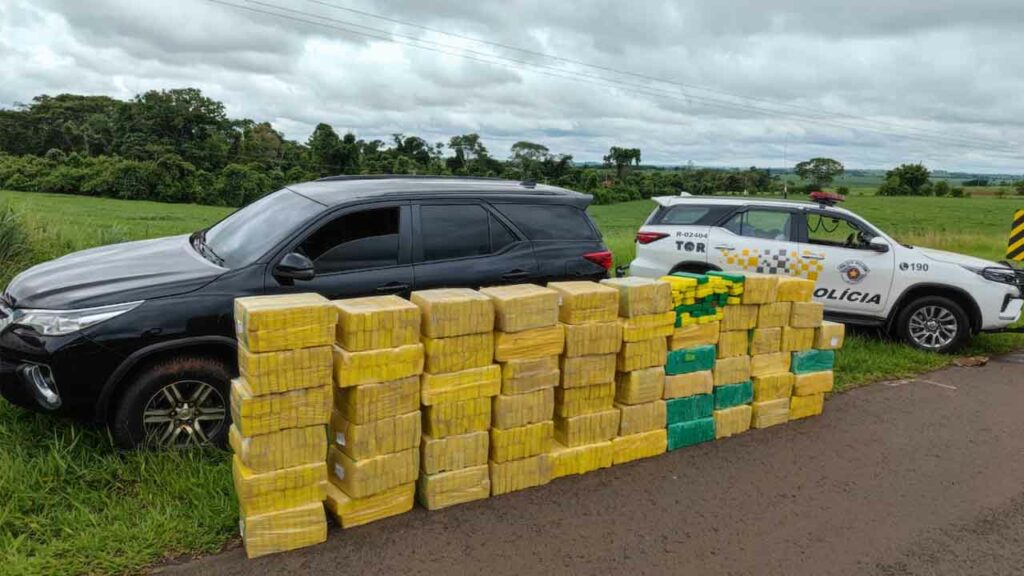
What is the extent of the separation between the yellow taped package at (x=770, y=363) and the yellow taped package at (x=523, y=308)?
2059mm

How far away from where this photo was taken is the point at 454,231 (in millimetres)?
5504


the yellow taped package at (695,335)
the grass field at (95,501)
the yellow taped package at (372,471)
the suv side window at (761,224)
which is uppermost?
the suv side window at (761,224)

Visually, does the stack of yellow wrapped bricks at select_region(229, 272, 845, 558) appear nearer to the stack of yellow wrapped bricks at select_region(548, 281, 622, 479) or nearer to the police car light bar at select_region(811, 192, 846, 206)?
the stack of yellow wrapped bricks at select_region(548, 281, 622, 479)

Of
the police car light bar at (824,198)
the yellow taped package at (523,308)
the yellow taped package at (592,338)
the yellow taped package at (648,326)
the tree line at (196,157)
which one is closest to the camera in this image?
the yellow taped package at (523,308)

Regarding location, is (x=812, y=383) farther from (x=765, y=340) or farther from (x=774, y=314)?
(x=774, y=314)

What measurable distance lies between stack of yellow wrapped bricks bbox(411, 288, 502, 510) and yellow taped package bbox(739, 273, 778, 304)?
228cm

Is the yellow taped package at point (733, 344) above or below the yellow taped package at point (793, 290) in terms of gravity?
below

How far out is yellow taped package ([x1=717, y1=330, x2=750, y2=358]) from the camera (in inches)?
213

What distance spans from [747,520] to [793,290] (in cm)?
228

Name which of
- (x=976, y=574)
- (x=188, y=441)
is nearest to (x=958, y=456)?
(x=976, y=574)

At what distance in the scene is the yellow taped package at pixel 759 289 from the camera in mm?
5434

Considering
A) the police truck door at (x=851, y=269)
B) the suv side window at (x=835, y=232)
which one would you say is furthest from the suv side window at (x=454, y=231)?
the suv side window at (x=835, y=232)

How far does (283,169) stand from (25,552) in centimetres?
5845

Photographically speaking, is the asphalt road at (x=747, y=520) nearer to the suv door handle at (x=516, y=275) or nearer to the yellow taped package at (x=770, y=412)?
the yellow taped package at (x=770, y=412)
